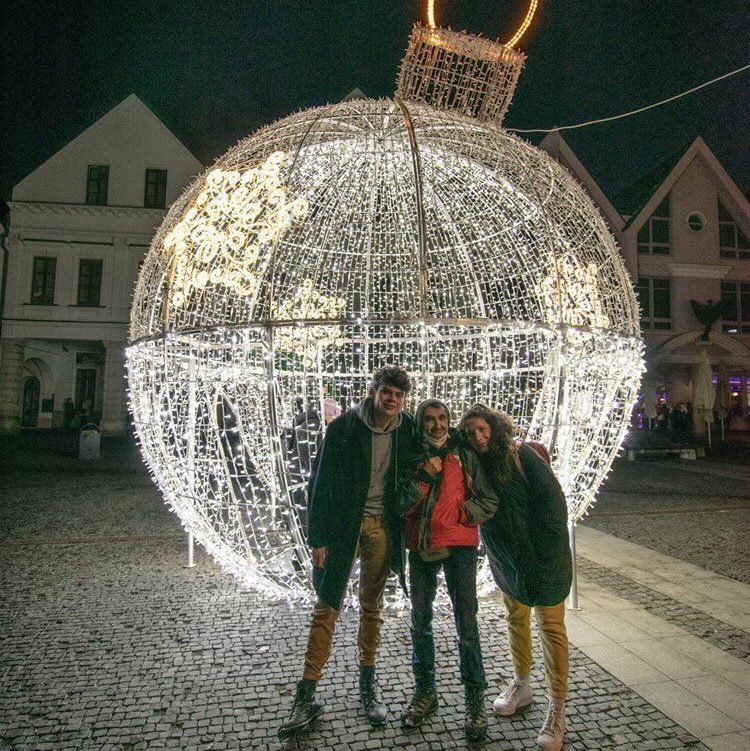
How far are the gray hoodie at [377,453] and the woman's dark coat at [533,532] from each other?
51 centimetres

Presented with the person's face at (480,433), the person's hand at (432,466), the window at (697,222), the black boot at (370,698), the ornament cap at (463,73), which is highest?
the window at (697,222)

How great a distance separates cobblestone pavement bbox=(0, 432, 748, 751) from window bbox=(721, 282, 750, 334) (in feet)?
76.3

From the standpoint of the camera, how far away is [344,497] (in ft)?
10.1

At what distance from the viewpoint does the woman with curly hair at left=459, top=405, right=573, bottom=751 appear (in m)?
2.82

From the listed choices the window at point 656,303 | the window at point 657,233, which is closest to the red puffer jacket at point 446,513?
the window at point 656,303

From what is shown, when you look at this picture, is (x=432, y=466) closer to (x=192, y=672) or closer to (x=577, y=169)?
(x=192, y=672)

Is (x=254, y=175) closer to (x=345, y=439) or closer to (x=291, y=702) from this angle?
(x=345, y=439)

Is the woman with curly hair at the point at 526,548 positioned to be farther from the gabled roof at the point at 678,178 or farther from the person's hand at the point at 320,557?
the gabled roof at the point at 678,178

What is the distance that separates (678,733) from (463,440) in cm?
184

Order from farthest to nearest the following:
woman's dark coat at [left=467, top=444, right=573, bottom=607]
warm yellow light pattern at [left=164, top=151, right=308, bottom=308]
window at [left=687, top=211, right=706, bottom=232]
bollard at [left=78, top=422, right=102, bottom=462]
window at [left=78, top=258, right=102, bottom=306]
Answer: window at [left=687, top=211, right=706, bottom=232]
window at [left=78, top=258, right=102, bottom=306]
bollard at [left=78, top=422, right=102, bottom=462]
warm yellow light pattern at [left=164, top=151, right=308, bottom=308]
woman's dark coat at [left=467, top=444, right=573, bottom=607]

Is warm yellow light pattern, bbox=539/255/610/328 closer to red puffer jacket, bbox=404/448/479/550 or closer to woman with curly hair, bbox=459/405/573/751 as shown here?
woman with curly hair, bbox=459/405/573/751

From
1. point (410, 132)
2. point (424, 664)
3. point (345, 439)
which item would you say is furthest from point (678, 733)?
point (410, 132)

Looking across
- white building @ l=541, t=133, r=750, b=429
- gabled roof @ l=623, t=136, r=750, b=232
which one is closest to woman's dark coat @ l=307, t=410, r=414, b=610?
white building @ l=541, t=133, r=750, b=429

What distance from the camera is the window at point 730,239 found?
23.3 meters
